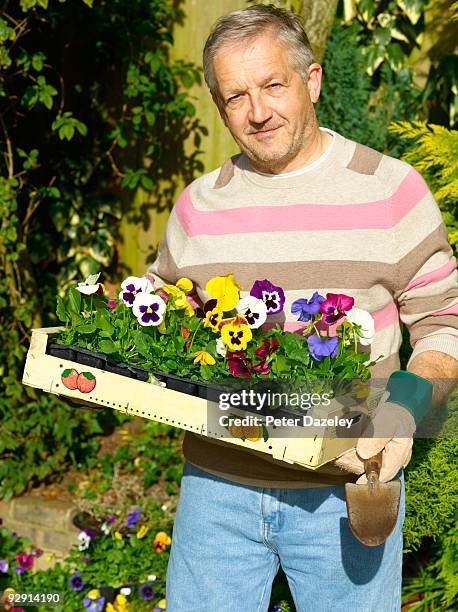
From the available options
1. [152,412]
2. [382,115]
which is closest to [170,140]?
[382,115]

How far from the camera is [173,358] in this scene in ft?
5.81

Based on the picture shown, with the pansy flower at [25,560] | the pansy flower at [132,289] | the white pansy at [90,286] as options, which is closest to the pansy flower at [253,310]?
the pansy flower at [132,289]

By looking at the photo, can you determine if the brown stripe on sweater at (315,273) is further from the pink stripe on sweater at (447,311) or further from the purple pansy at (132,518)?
the purple pansy at (132,518)

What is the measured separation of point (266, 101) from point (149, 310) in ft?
1.62

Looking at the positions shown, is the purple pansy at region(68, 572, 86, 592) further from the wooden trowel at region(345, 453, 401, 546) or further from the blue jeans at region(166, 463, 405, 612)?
the wooden trowel at region(345, 453, 401, 546)

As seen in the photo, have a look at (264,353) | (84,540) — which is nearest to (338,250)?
(264,353)

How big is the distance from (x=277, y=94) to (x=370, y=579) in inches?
39.8

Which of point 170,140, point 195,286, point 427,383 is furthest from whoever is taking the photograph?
point 170,140

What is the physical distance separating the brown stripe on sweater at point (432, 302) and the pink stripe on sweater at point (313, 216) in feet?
0.53

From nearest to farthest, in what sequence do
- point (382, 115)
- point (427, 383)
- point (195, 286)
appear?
1. point (427, 383)
2. point (195, 286)
3. point (382, 115)

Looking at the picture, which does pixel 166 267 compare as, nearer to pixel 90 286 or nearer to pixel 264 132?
pixel 90 286

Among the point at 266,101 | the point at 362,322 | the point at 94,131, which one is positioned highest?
the point at 94,131

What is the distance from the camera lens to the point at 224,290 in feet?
5.77

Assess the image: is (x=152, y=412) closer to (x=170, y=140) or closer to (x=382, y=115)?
(x=382, y=115)
